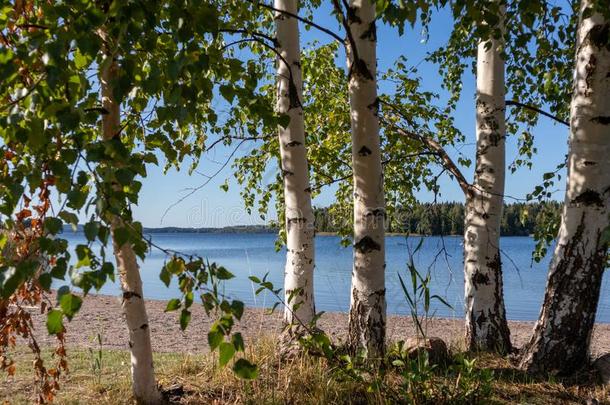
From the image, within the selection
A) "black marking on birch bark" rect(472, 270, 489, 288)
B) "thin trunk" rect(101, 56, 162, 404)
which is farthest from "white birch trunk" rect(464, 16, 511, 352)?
"thin trunk" rect(101, 56, 162, 404)

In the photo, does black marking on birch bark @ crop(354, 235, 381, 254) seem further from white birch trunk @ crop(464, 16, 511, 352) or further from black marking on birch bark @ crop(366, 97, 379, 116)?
white birch trunk @ crop(464, 16, 511, 352)

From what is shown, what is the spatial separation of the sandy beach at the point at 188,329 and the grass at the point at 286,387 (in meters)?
2.68

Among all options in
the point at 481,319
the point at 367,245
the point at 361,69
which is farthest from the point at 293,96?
the point at 481,319

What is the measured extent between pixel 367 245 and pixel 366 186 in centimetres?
46

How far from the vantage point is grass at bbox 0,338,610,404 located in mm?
3684

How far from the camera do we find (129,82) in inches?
77.0

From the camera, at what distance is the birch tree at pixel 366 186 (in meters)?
4.29

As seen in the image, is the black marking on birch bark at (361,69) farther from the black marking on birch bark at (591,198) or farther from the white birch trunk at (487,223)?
the black marking on birch bark at (591,198)

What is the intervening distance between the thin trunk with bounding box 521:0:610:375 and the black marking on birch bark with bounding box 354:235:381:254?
1476 millimetres

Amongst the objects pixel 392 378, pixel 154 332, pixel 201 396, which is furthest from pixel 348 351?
pixel 154 332

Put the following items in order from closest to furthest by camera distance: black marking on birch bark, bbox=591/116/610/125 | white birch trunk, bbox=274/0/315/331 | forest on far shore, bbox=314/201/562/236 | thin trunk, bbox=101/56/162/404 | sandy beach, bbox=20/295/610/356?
1. thin trunk, bbox=101/56/162/404
2. black marking on birch bark, bbox=591/116/610/125
3. white birch trunk, bbox=274/0/315/331
4. forest on far shore, bbox=314/201/562/236
5. sandy beach, bbox=20/295/610/356

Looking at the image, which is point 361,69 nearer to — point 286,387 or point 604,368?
point 286,387

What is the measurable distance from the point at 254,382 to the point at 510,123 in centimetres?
564

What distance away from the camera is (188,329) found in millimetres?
9961
